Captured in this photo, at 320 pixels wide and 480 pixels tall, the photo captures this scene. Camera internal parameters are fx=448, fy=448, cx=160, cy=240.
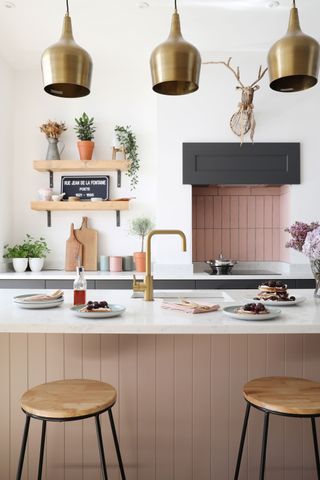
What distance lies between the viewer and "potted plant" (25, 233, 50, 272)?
13.6 feet

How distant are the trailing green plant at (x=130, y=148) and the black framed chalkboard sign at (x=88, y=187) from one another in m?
0.26

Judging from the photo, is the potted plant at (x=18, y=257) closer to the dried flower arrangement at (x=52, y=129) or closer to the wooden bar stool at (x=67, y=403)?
the dried flower arrangement at (x=52, y=129)

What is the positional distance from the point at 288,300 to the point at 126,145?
2728mm

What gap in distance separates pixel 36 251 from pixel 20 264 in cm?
19

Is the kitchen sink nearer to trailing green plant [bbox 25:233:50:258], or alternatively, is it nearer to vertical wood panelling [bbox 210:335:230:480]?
vertical wood panelling [bbox 210:335:230:480]

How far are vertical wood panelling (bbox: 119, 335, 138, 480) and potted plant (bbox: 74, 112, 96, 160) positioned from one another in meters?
2.62

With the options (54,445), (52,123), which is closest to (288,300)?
(54,445)

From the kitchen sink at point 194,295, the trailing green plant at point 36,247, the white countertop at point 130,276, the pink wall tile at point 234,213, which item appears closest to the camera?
the kitchen sink at point 194,295

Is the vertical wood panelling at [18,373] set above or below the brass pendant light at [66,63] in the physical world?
below

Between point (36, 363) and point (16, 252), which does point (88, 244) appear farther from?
point (36, 363)

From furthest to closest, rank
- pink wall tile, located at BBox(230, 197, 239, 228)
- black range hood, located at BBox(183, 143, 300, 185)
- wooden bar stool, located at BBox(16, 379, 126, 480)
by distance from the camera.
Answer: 1. pink wall tile, located at BBox(230, 197, 239, 228)
2. black range hood, located at BBox(183, 143, 300, 185)
3. wooden bar stool, located at BBox(16, 379, 126, 480)

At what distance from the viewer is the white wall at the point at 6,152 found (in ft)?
13.7

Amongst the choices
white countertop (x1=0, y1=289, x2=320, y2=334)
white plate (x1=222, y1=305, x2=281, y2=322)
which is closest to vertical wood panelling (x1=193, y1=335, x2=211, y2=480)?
white countertop (x1=0, y1=289, x2=320, y2=334)

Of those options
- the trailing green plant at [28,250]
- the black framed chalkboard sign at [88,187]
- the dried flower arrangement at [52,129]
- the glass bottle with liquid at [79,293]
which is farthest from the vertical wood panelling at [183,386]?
the dried flower arrangement at [52,129]
